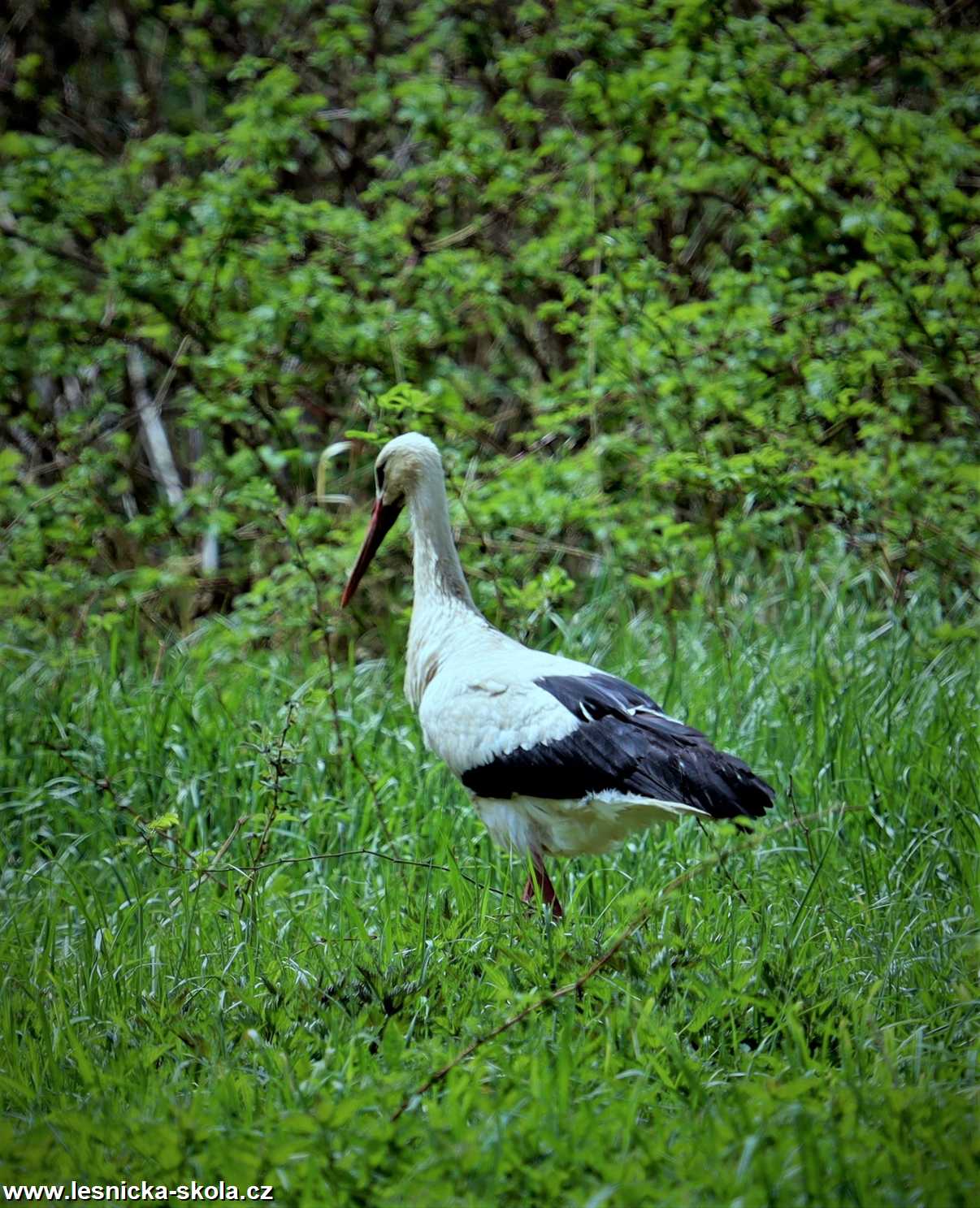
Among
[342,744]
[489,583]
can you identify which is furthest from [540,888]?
[489,583]

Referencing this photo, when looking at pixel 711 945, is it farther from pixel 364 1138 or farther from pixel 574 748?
pixel 364 1138

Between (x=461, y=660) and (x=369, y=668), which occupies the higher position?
(x=461, y=660)

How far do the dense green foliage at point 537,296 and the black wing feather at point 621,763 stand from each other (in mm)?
1080

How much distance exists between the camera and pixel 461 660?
4.14m

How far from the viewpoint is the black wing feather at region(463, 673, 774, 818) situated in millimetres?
3492

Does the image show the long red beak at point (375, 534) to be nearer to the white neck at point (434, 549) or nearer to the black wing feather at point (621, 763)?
the white neck at point (434, 549)

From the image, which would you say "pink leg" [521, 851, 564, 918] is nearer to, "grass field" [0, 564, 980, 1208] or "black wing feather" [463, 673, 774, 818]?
"grass field" [0, 564, 980, 1208]

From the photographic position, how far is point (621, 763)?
3609 mm

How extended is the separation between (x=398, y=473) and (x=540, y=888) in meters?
1.49

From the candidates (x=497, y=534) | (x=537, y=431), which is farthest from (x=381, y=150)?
(x=497, y=534)

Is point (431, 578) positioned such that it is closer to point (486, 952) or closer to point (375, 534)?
point (375, 534)

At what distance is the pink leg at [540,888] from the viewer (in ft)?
12.5

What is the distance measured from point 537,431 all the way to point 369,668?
1870 mm

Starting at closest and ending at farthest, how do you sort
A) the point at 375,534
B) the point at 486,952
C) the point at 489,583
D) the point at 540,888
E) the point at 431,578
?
the point at 486,952 → the point at 540,888 → the point at 431,578 → the point at 375,534 → the point at 489,583
